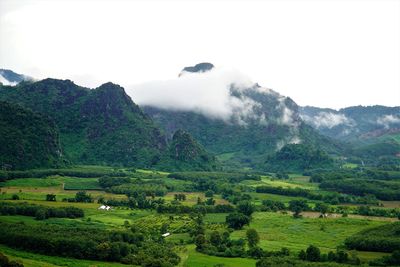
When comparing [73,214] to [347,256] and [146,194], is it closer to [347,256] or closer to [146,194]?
[146,194]

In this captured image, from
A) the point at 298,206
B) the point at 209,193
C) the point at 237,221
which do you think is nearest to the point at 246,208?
the point at 237,221

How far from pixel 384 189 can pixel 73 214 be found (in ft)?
370

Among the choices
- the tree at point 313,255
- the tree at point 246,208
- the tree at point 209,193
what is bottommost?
the tree at point 313,255

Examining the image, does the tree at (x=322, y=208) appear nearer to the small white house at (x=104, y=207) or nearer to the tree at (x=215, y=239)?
the tree at (x=215, y=239)

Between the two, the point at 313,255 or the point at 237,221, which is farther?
the point at 237,221

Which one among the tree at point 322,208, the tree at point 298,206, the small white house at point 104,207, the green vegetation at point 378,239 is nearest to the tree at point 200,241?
the green vegetation at point 378,239

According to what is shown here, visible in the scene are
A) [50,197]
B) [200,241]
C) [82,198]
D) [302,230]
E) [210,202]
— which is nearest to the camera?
[200,241]

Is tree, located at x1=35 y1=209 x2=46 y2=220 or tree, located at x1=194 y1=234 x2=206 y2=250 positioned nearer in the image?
tree, located at x1=194 y1=234 x2=206 y2=250

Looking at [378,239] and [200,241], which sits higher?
[378,239]

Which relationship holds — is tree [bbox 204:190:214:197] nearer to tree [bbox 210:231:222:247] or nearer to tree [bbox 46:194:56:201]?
tree [bbox 46:194:56:201]

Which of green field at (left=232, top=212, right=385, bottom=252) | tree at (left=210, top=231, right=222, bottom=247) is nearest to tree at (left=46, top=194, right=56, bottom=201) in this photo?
green field at (left=232, top=212, right=385, bottom=252)

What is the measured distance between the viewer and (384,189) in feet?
568

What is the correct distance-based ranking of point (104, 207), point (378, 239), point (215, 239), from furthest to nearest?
point (104, 207) < point (215, 239) < point (378, 239)

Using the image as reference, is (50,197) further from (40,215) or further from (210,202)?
(210,202)
